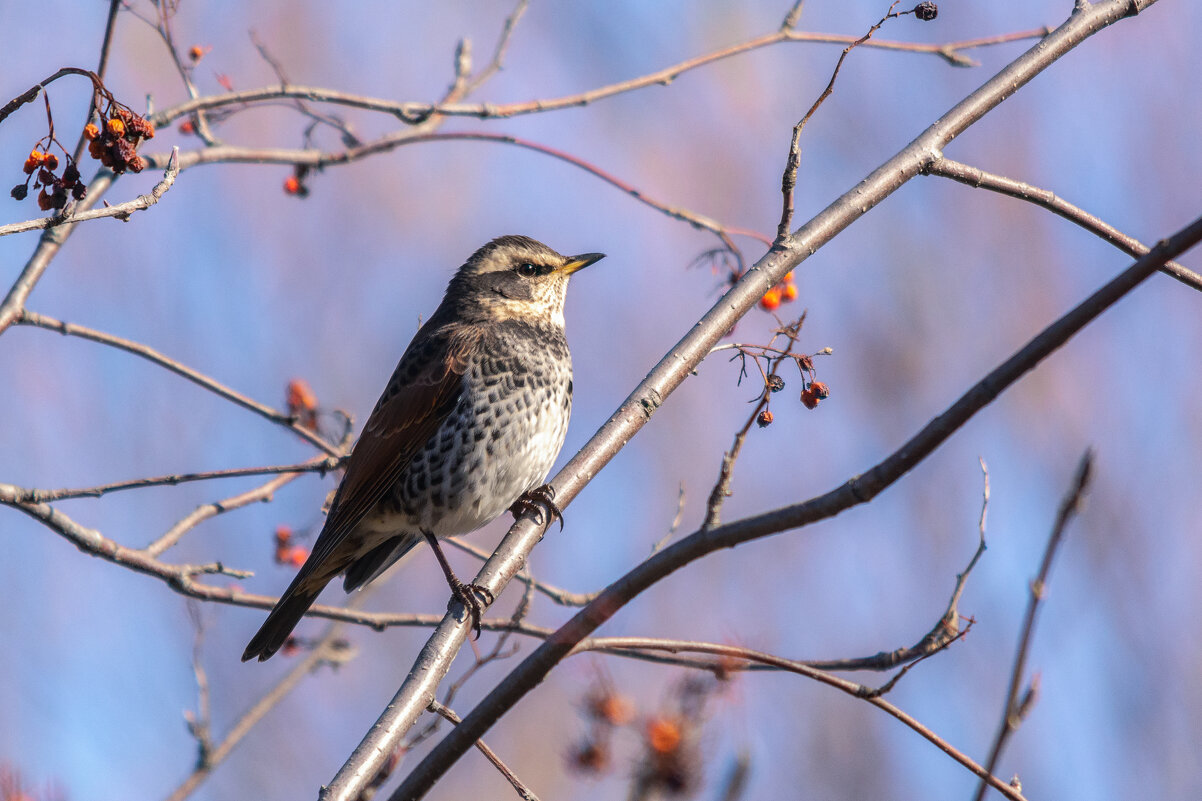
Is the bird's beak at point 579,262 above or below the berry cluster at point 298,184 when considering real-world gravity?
above

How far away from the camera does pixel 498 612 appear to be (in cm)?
874

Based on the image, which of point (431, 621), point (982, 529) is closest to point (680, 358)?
point (982, 529)

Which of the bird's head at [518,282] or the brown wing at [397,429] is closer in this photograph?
the brown wing at [397,429]

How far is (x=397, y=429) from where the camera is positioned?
16.9 ft

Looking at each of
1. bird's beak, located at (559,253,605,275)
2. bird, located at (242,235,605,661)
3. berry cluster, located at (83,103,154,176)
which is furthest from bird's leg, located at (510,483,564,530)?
berry cluster, located at (83,103,154,176)

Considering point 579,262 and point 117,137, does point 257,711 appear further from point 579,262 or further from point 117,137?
point 579,262

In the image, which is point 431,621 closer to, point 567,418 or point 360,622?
point 360,622

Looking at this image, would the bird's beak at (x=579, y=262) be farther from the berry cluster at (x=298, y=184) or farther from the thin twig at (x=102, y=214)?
the thin twig at (x=102, y=214)

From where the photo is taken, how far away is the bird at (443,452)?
4883 mm

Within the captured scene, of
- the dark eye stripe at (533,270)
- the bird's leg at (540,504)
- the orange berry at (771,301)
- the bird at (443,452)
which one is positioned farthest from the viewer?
the dark eye stripe at (533,270)

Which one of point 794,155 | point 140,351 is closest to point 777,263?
point 794,155

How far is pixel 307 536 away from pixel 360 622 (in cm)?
148

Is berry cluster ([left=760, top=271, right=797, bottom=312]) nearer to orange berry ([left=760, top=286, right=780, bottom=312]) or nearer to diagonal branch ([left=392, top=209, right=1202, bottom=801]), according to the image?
orange berry ([left=760, top=286, right=780, bottom=312])

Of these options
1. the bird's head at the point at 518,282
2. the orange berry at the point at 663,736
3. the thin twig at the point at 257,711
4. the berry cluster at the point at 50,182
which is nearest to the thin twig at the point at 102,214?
the berry cluster at the point at 50,182
